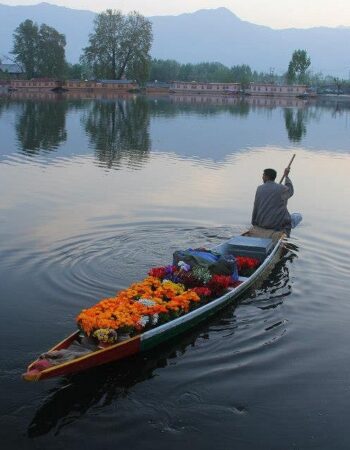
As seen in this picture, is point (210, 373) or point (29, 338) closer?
point (210, 373)

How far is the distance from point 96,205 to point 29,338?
10.9m

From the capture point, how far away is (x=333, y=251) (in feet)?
54.4

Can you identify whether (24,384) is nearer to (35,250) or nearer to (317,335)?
(317,335)

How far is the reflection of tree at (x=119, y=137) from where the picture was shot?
33.0 meters

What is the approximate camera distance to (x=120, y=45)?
134 meters

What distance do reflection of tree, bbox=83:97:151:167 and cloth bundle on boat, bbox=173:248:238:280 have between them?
1839 cm

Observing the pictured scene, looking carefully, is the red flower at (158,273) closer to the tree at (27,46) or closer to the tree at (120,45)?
the tree at (120,45)

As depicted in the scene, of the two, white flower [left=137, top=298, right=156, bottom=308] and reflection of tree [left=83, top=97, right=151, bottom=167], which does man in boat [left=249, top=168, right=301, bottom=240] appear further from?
reflection of tree [left=83, top=97, right=151, bottom=167]

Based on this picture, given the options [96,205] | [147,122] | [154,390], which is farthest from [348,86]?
[154,390]

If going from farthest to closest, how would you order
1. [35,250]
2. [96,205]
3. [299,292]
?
1. [96,205]
2. [35,250]
3. [299,292]

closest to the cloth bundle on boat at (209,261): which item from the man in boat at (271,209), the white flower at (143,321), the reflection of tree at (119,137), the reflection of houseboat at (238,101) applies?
the white flower at (143,321)

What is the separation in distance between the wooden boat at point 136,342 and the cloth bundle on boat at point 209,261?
40 centimetres

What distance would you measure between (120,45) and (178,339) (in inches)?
5168

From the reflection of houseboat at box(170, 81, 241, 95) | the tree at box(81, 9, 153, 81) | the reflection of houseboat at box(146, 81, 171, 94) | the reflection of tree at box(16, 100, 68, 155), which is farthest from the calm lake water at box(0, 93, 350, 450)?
the reflection of houseboat at box(170, 81, 241, 95)
